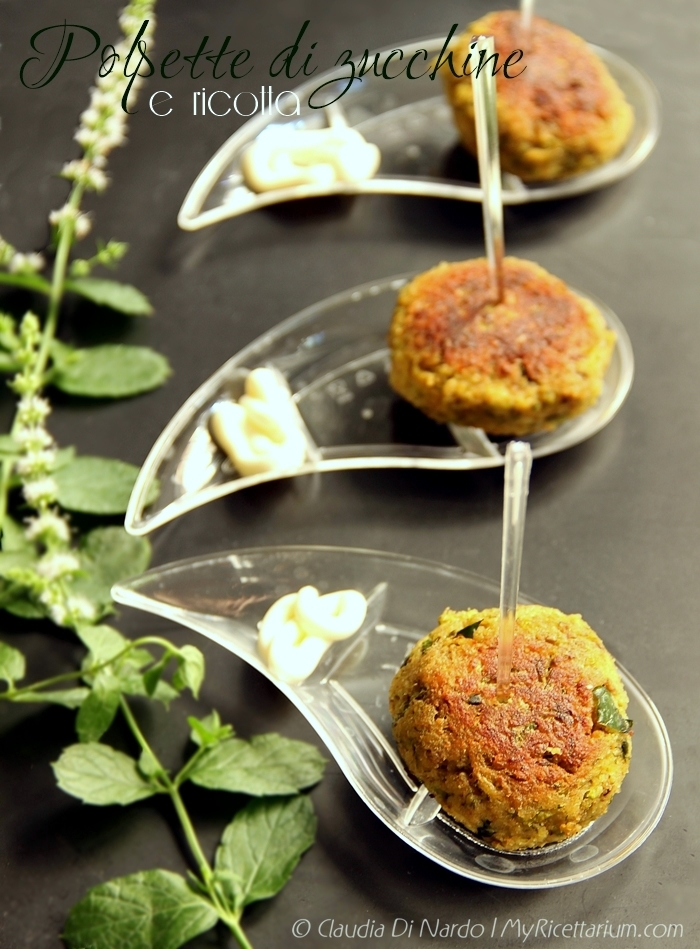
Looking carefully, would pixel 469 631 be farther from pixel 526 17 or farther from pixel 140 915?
pixel 526 17

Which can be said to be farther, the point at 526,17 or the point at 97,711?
the point at 526,17

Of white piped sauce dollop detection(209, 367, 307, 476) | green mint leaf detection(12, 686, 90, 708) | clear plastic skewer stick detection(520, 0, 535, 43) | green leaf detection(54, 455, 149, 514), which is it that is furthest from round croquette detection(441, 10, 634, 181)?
green mint leaf detection(12, 686, 90, 708)

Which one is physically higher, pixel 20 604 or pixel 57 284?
pixel 57 284

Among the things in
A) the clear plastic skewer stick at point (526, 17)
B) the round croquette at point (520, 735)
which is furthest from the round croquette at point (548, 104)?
the round croquette at point (520, 735)

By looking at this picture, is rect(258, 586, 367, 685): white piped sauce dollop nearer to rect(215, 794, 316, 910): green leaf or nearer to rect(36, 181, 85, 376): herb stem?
rect(215, 794, 316, 910): green leaf

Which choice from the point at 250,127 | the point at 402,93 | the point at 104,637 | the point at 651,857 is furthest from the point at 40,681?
the point at 402,93

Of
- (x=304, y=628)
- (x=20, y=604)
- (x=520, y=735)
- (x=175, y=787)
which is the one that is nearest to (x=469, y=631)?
(x=520, y=735)

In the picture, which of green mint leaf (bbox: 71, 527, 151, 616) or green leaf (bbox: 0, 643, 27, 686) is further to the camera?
green mint leaf (bbox: 71, 527, 151, 616)
